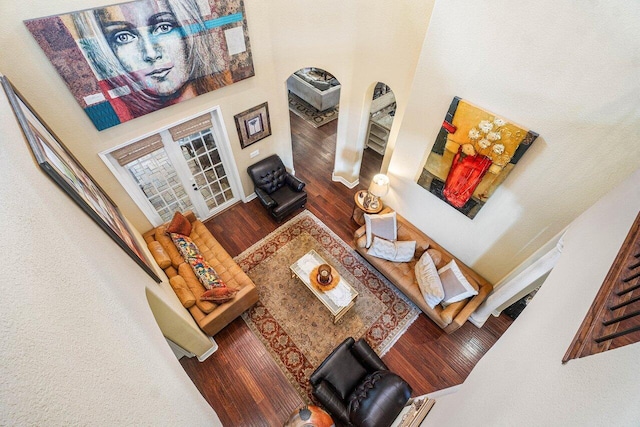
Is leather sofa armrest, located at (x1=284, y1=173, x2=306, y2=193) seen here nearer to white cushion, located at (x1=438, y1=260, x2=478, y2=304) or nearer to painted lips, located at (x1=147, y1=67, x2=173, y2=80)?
painted lips, located at (x1=147, y1=67, x2=173, y2=80)

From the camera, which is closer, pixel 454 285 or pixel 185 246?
pixel 454 285

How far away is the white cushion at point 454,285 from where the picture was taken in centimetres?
388

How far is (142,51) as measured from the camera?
10.1 ft

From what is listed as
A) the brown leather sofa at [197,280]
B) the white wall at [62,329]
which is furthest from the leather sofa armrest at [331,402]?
the white wall at [62,329]

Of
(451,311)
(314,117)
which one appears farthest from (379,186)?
(314,117)

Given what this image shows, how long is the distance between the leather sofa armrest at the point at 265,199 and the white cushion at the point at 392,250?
77.0 inches

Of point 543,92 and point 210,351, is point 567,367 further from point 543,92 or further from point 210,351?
point 210,351

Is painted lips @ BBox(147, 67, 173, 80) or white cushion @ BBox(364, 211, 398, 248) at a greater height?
painted lips @ BBox(147, 67, 173, 80)

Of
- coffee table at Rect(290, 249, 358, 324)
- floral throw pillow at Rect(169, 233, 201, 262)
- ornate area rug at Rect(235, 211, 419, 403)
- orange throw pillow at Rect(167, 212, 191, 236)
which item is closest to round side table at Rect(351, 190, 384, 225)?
ornate area rug at Rect(235, 211, 419, 403)

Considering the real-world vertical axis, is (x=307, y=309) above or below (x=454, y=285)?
below

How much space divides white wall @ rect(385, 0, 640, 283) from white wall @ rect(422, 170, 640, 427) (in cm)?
38

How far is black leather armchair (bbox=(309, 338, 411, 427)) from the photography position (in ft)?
9.71

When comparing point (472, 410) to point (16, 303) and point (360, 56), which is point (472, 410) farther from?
point (360, 56)

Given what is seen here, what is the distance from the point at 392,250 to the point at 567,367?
341cm
